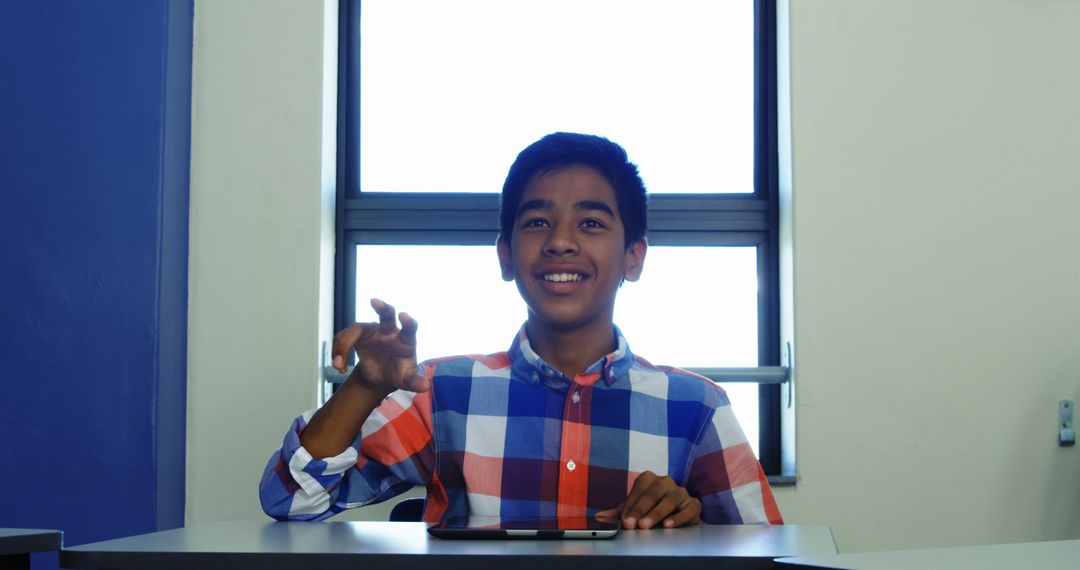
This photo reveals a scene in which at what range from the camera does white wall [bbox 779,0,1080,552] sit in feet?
7.89

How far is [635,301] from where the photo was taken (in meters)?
2.71

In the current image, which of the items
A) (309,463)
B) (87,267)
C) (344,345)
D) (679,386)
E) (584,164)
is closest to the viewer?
(344,345)

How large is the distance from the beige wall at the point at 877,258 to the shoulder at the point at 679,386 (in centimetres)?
89

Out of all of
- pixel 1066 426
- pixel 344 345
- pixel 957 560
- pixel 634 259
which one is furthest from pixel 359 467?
pixel 1066 426

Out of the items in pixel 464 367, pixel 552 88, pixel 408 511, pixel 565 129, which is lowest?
pixel 408 511

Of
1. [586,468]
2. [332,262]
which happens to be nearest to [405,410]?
[586,468]

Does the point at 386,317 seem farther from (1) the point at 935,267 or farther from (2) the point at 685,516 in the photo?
(1) the point at 935,267

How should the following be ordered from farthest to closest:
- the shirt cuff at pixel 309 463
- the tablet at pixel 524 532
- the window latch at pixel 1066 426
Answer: the window latch at pixel 1066 426 → the shirt cuff at pixel 309 463 → the tablet at pixel 524 532

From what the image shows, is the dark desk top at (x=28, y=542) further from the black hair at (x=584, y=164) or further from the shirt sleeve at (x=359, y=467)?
the black hair at (x=584, y=164)

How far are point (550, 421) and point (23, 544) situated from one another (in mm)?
714

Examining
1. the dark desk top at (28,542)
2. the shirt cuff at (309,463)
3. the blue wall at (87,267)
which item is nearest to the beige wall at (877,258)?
the blue wall at (87,267)

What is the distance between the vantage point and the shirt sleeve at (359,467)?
52.0 inches

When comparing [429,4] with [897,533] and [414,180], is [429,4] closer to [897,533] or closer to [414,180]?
[414,180]

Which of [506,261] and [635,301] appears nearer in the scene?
[506,261]
